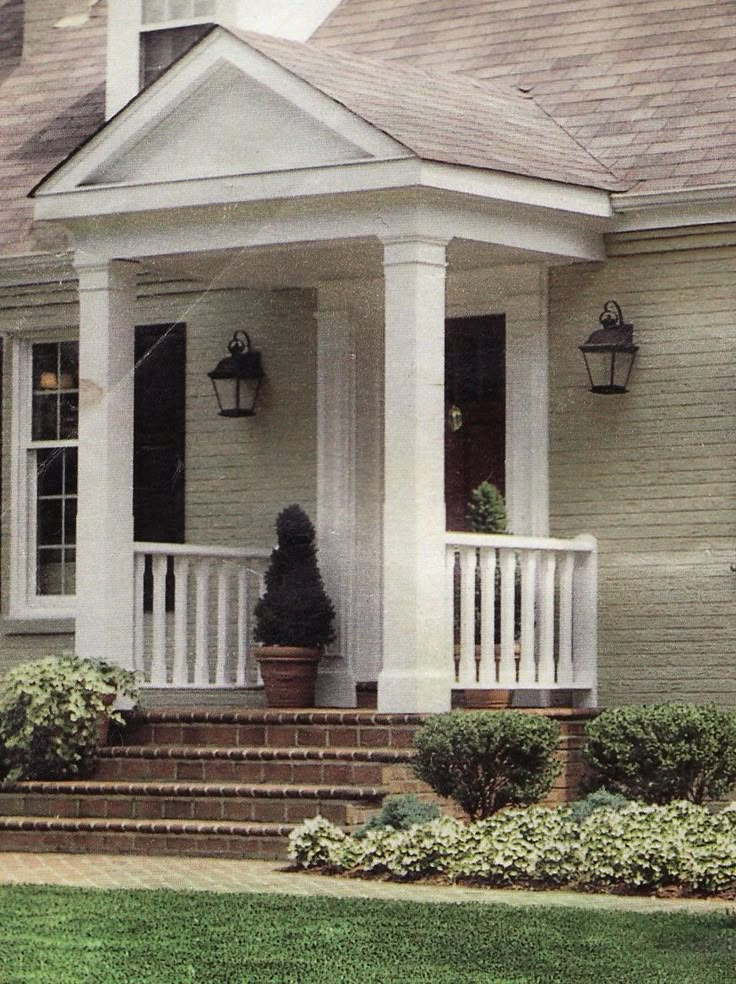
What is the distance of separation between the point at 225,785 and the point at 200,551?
2.58 meters

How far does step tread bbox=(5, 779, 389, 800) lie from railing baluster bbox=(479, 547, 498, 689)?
4.89 feet

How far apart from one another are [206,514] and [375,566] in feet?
5.28

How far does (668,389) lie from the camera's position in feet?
48.6

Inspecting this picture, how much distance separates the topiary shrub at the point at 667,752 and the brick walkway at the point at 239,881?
200 cm

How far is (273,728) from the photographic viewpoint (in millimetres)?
14367

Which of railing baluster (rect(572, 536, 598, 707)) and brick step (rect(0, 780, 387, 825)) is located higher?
railing baluster (rect(572, 536, 598, 707))

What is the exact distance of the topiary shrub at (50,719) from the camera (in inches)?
566

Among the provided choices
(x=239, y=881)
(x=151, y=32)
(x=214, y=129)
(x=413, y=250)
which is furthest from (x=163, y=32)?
(x=239, y=881)

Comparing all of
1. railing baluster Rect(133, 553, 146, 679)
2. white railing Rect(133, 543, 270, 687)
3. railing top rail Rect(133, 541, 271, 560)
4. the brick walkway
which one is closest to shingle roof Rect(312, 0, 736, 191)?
railing top rail Rect(133, 541, 271, 560)

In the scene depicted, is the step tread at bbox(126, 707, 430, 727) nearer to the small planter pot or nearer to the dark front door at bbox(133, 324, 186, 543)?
the small planter pot

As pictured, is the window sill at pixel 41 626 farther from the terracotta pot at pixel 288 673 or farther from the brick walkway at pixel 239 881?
the brick walkway at pixel 239 881

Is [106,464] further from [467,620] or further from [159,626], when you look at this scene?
[467,620]

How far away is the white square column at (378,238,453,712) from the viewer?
1385 centimetres

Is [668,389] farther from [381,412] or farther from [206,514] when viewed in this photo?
[206,514]
